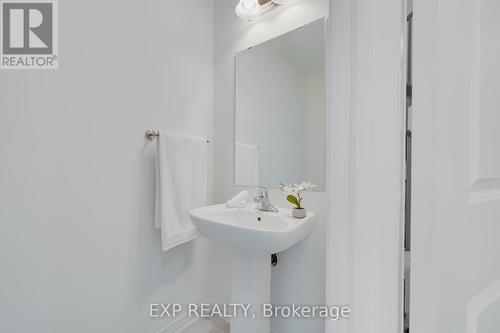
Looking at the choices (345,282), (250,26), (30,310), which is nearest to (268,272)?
(345,282)

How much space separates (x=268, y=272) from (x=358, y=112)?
3.64 feet

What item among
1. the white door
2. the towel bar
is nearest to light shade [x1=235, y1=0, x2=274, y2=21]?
the towel bar

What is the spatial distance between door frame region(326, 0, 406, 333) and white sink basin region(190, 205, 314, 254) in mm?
572

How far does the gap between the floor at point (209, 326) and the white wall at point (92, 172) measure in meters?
0.19

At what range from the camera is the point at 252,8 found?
62.0 inches

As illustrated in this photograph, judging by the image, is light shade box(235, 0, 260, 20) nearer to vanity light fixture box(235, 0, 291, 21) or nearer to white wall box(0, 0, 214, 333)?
vanity light fixture box(235, 0, 291, 21)

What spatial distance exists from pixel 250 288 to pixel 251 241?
0.38m

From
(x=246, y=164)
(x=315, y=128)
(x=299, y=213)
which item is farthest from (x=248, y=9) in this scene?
(x=299, y=213)

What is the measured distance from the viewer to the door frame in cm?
43

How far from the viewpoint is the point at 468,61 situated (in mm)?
419

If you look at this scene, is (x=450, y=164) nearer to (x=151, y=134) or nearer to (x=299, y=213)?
(x=299, y=213)

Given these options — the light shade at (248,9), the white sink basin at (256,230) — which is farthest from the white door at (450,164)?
the light shade at (248,9)

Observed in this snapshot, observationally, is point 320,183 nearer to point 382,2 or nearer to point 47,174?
point 382,2

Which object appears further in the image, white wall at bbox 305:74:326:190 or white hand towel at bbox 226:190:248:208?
white hand towel at bbox 226:190:248:208
